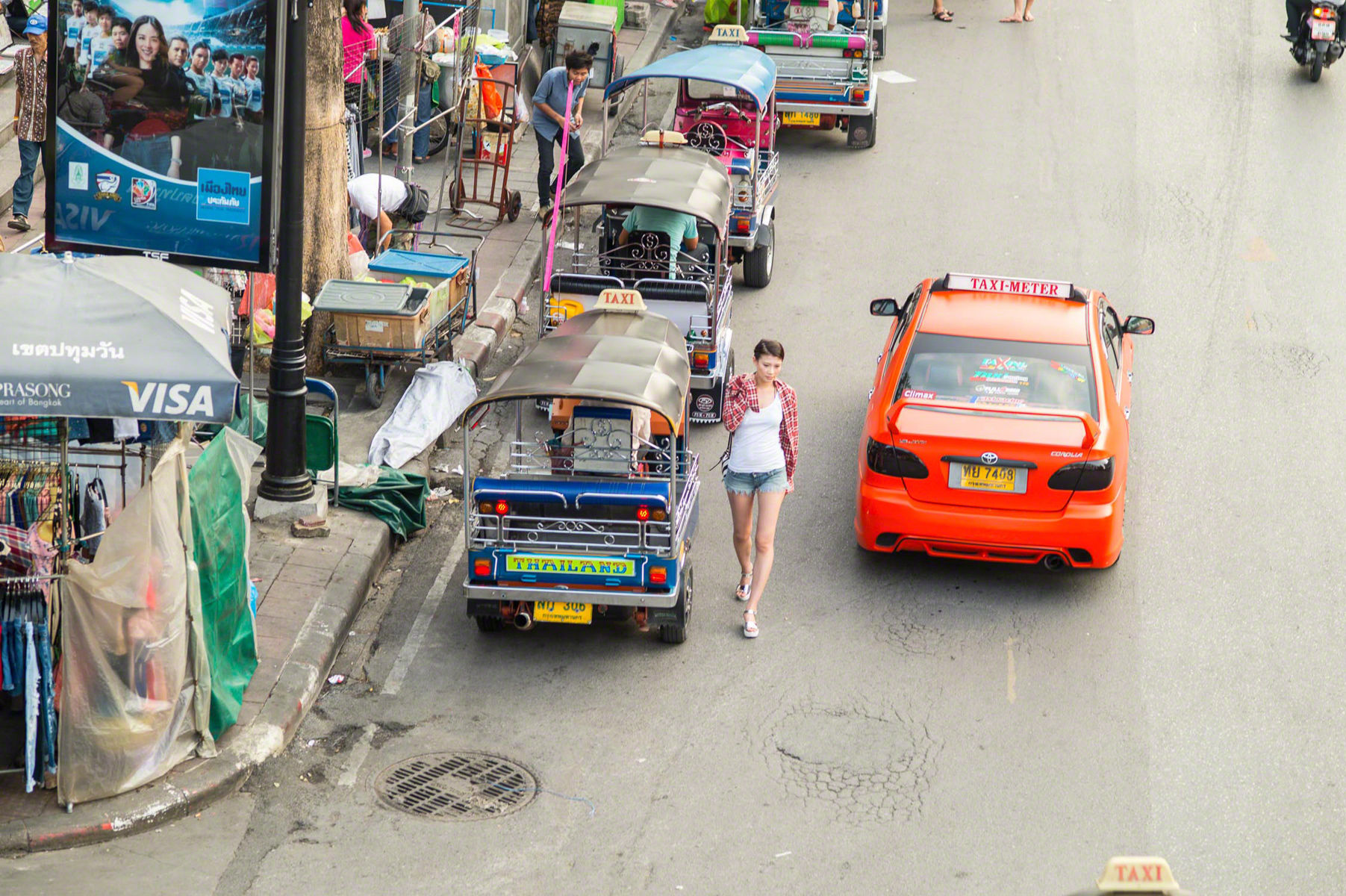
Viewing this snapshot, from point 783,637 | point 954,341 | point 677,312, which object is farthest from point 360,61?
point 783,637

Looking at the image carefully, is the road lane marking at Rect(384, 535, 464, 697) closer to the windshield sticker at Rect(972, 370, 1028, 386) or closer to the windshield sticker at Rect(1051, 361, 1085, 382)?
the windshield sticker at Rect(972, 370, 1028, 386)

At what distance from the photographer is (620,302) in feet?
34.8

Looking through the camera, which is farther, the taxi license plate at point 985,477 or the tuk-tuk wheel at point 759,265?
the tuk-tuk wheel at point 759,265

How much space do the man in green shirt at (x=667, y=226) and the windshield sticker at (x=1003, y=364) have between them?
314cm

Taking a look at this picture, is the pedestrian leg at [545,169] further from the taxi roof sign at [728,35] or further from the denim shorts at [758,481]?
the denim shorts at [758,481]

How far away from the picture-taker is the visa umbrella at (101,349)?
6.86 meters

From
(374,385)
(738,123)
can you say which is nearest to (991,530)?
(374,385)

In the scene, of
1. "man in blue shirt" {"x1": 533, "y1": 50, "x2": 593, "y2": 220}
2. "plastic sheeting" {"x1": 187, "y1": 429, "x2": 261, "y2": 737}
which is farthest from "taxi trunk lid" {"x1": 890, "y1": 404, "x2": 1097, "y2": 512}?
"man in blue shirt" {"x1": 533, "y1": 50, "x2": 593, "y2": 220}

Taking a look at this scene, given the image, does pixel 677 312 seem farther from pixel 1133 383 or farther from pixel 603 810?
pixel 603 810

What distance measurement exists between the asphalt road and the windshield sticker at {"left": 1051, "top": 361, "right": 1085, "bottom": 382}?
1317 millimetres

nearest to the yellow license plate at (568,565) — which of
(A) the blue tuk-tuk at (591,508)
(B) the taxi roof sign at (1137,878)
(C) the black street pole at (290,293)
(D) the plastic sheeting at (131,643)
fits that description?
(A) the blue tuk-tuk at (591,508)

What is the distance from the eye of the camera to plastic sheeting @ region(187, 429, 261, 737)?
7.85m

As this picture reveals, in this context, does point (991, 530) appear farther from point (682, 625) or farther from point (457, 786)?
point (457, 786)

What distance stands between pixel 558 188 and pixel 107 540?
7418 millimetres
